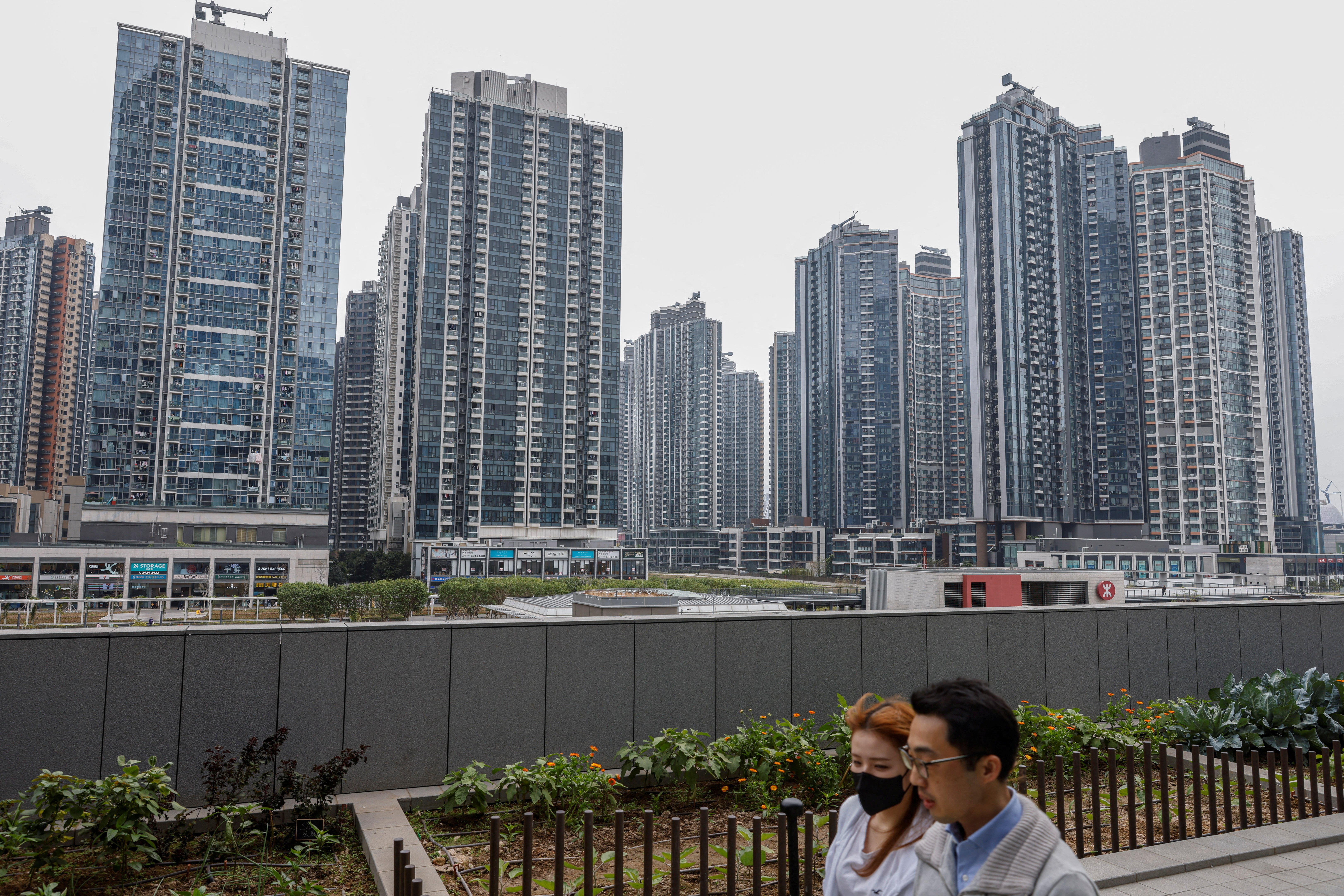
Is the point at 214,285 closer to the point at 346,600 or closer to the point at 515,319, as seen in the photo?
the point at 515,319

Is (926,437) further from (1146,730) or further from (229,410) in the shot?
(1146,730)

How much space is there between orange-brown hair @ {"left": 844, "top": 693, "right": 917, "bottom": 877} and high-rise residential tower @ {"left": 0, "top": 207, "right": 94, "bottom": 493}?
147 metres

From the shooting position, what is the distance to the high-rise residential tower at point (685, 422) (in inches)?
6093

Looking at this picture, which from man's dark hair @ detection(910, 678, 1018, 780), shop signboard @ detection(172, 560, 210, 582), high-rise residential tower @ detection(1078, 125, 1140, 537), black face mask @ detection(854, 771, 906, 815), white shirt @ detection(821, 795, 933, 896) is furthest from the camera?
high-rise residential tower @ detection(1078, 125, 1140, 537)

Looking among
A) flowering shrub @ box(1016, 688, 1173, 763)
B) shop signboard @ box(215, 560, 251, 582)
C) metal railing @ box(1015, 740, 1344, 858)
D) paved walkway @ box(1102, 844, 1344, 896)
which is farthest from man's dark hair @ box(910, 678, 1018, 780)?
shop signboard @ box(215, 560, 251, 582)

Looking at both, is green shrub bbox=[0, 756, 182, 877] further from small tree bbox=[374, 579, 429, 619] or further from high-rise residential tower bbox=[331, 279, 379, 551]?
high-rise residential tower bbox=[331, 279, 379, 551]

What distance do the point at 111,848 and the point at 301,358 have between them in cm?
8701

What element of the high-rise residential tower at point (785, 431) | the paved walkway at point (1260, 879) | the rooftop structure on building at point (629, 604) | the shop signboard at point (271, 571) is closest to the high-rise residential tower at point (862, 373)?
the high-rise residential tower at point (785, 431)

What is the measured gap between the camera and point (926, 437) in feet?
423

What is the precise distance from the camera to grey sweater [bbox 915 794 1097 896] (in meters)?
1.80

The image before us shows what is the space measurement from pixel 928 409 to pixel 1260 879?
131 meters

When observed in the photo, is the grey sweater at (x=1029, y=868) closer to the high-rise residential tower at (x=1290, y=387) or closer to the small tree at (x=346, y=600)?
the small tree at (x=346, y=600)

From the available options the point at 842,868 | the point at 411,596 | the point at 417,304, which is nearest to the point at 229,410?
the point at 417,304

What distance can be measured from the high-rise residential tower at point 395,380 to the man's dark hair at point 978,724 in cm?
9244
